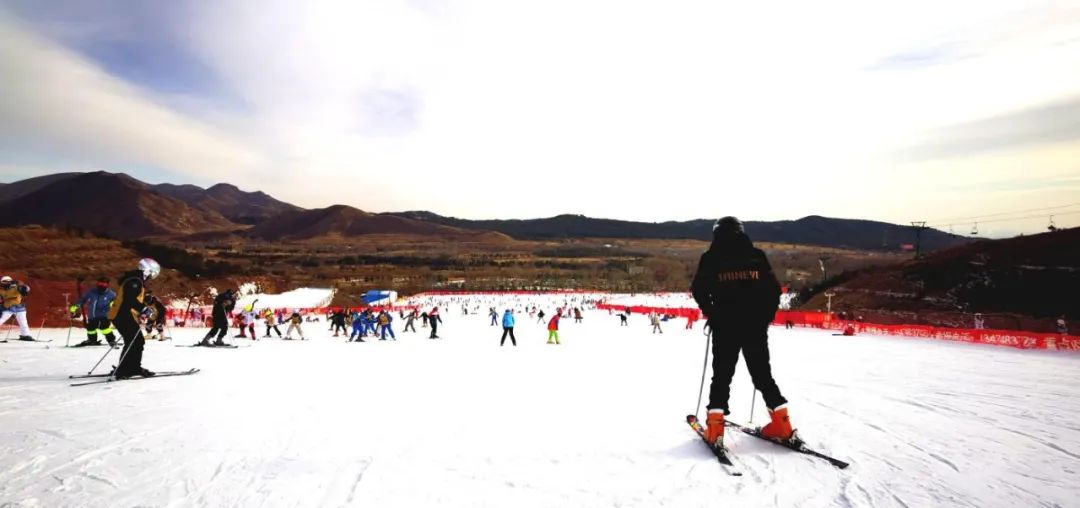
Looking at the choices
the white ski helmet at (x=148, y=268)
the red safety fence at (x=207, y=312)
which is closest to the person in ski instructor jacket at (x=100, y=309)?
the white ski helmet at (x=148, y=268)

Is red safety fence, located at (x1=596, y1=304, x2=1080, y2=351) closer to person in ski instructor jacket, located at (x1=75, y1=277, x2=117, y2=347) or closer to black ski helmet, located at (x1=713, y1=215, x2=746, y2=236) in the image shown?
black ski helmet, located at (x1=713, y1=215, x2=746, y2=236)

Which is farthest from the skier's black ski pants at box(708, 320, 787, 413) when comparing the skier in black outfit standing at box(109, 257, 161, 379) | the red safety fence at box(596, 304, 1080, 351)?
the red safety fence at box(596, 304, 1080, 351)

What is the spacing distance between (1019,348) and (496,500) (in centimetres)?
2182

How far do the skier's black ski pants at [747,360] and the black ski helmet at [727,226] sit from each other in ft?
2.75

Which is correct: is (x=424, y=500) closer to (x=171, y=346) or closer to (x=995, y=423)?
(x=995, y=423)

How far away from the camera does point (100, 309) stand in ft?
35.5

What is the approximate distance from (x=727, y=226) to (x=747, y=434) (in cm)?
203

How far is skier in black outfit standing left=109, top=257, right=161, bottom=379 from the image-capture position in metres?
7.63

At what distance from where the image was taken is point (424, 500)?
3.50 meters

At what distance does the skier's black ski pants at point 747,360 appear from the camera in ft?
15.1

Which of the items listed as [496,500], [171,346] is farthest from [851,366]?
[171,346]

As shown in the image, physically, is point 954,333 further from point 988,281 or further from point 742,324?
point 988,281

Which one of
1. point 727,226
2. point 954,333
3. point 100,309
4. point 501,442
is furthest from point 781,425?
point 954,333

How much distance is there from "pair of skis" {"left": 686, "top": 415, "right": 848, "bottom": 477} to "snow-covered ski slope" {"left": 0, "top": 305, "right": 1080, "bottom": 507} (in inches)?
3.6
